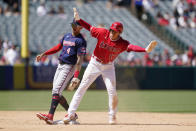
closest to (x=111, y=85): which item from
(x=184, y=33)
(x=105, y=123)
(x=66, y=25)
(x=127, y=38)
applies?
(x=105, y=123)

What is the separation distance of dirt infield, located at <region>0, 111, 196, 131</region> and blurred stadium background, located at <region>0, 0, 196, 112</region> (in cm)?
334

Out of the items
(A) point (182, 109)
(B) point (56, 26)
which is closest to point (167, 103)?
(A) point (182, 109)

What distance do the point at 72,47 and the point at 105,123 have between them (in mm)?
1688

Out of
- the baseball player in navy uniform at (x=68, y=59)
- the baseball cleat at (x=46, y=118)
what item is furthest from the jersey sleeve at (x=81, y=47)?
the baseball cleat at (x=46, y=118)

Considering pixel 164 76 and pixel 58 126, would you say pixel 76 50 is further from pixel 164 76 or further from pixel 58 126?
pixel 164 76

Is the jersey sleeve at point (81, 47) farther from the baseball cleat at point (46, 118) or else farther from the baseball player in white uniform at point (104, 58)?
the baseball cleat at point (46, 118)

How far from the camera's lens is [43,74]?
752 inches

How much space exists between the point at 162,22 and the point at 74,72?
18.6 metres

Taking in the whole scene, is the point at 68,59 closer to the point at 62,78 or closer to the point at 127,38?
the point at 62,78

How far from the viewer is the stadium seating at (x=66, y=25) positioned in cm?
2194

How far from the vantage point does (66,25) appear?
23375mm

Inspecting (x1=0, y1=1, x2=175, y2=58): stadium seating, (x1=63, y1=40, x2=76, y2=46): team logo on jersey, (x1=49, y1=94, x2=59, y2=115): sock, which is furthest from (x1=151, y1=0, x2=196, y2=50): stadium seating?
(x1=49, y1=94, x2=59, y2=115): sock

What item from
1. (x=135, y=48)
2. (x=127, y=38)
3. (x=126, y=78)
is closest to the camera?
(x=135, y=48)

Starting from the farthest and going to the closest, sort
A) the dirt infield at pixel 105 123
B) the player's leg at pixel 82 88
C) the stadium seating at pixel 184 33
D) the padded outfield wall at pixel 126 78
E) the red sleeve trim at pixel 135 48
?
the stadium seating at pixel 184 33
the padded outfield wall at pixel 126 78
the player's leg at pixel 82 88
the red sleeve trim at pixel 135 48
the dirt infield at pixel 105 123
